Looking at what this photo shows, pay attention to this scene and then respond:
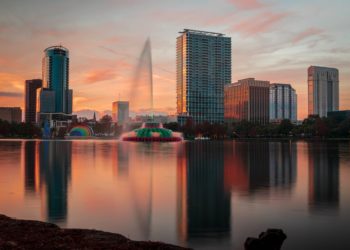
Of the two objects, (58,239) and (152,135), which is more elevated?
(152,135)

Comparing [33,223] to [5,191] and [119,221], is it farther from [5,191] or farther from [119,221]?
[5,191]

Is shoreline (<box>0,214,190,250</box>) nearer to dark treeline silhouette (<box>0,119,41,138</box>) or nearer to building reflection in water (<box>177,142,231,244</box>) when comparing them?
building reflection in water (<box>177,142,231,244</box>)

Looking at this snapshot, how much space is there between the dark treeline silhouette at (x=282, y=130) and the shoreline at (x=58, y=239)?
15124 cm

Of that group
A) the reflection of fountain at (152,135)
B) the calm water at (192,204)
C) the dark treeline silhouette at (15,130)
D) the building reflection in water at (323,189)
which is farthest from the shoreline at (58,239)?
the dark treeline silhouette at (15,130)

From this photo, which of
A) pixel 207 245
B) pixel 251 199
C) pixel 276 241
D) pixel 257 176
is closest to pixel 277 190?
pixel 251 199

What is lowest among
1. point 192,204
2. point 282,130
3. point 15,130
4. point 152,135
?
point 192,204

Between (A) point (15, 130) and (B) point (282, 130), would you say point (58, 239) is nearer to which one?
(B) point (282, 130)

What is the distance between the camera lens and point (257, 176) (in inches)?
1052

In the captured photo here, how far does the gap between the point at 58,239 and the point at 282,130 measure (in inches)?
6628

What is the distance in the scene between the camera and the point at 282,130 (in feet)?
559

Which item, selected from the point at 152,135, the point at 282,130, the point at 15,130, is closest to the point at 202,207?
the point at 152,135

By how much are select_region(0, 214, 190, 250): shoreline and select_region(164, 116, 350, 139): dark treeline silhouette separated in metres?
151

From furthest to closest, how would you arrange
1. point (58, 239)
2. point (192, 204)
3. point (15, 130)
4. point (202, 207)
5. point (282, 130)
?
point (15, 130), point (282, 130), point (192, 204), point (202, 207), point (58, 239)

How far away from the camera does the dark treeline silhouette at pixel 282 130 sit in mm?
151125
